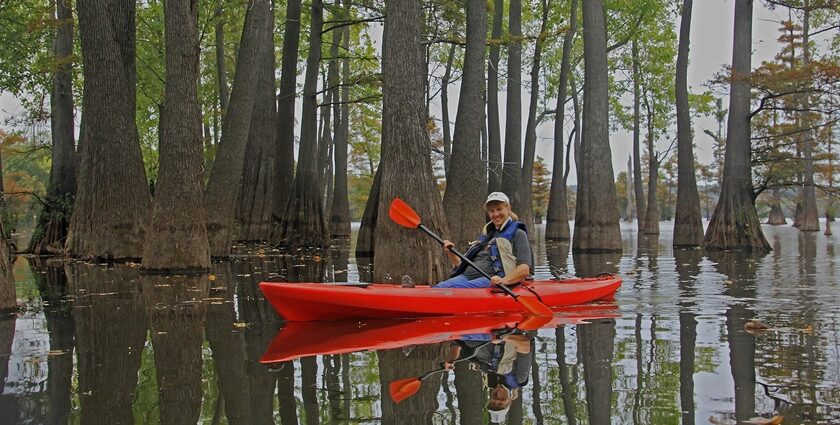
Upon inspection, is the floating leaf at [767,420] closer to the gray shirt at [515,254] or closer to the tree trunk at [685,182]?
the gray shirt at [515,254]

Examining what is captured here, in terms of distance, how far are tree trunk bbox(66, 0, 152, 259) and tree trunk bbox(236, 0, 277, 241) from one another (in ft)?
16.6

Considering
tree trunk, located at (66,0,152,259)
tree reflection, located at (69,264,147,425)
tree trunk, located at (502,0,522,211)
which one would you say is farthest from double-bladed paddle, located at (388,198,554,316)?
tree trunk, located at (502,0,522,211)

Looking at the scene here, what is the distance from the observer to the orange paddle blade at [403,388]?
13.2 feet

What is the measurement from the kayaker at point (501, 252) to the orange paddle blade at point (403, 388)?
289cm

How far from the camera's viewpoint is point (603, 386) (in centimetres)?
421

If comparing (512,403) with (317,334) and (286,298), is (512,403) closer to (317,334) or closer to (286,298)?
(317,334)

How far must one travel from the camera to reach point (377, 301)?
6719mm

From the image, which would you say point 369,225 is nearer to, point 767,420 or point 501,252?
point 501,252

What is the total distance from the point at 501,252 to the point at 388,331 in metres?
1.54

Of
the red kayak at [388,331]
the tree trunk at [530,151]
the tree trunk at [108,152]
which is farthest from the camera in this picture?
the tree trunk at [530,151]

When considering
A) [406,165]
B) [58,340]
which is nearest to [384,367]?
[58,340]

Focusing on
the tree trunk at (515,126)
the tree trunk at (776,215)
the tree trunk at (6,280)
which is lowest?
the tree trunk at (6,280)

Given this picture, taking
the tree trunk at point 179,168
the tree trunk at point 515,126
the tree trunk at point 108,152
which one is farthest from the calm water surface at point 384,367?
the tree trunk at point 515,126

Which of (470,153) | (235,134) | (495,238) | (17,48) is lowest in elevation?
(495,238)
